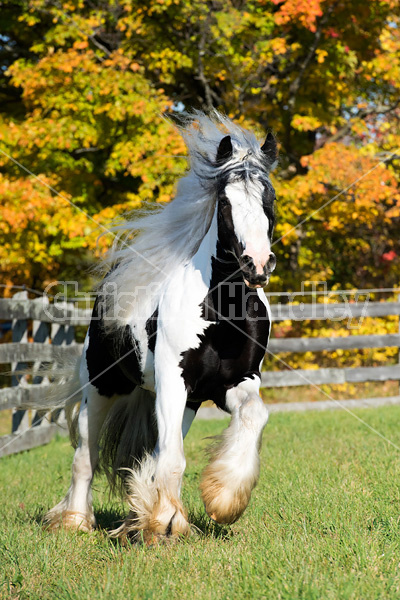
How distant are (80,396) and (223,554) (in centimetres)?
210

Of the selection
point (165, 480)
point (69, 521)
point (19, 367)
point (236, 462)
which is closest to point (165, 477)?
point (165, 480)

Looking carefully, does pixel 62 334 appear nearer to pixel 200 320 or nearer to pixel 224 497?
pixel 200 320

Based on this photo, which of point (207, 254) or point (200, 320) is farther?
point (207, 254)

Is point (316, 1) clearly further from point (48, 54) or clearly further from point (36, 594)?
point (36, 594)

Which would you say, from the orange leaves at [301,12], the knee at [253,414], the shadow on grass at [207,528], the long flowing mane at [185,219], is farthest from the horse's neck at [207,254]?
the orange leaves at [301,12]

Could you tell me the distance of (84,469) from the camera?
4.65 m

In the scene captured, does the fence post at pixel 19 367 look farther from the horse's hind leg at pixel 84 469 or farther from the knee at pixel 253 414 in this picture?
the knee at pixel 253 414

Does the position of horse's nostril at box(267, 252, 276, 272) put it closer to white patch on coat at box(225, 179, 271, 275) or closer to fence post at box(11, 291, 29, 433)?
white patch on coat at box(225, 179, 271, 275)

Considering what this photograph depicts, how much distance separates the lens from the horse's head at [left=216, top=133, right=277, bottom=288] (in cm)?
334

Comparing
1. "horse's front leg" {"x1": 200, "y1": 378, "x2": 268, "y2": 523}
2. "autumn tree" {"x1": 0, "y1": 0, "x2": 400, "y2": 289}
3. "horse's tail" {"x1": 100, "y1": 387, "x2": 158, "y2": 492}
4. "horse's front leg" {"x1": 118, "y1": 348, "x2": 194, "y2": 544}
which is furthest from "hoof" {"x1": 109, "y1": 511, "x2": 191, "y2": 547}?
"autumn tree" {"x1": 0, "y1": 0, "x2": 400, "y2": 289}

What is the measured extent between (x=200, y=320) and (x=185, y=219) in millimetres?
757

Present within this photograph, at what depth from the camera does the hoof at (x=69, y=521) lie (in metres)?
4.23

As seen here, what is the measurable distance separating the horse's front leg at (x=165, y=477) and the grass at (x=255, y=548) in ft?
0.44

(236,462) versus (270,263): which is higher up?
(270,263)
